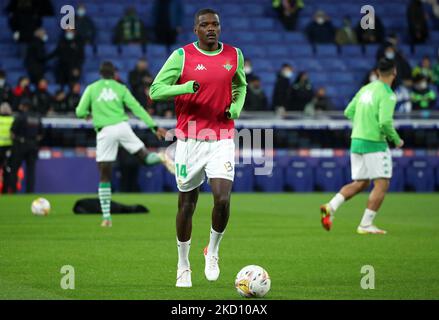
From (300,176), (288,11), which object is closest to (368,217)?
(300,176)

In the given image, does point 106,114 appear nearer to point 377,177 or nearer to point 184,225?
point 377,177

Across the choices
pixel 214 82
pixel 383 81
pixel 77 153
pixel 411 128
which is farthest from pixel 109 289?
pixel 411 128

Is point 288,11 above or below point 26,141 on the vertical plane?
above

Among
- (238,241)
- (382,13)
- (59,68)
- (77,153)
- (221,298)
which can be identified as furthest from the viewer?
(382,13)

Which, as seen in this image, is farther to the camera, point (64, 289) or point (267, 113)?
point (267, 113)

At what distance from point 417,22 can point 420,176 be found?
277 inches

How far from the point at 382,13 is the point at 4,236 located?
23.0 m

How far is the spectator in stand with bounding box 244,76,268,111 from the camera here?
30.0 metres

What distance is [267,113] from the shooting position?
29.5 metres

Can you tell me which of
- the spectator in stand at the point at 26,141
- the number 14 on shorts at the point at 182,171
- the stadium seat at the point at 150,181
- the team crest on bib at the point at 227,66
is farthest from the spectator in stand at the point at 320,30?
the number 14 on shorts at the point at 182,171

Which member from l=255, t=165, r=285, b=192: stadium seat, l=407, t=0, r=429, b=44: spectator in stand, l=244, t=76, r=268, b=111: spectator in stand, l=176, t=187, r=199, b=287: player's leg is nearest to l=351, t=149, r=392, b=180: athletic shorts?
l=176, t=187, r=199, b=287: player's leg

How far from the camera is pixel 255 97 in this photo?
30.0 meters

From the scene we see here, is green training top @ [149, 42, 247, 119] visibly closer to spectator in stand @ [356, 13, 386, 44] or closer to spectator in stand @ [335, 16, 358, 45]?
spectator in stand @ [356, 13, 386, 44]
